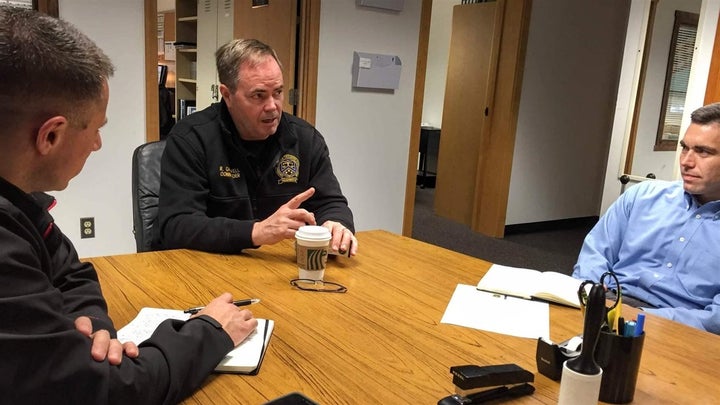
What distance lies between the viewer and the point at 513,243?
477 cm

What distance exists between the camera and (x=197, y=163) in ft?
5.91

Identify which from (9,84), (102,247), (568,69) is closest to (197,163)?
(9,84)

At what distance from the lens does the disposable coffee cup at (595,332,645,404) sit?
92 centimetres

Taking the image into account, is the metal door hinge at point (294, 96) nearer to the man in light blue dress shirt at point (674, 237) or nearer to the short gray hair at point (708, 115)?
the man in light blue dress shirt at point (674, 237)

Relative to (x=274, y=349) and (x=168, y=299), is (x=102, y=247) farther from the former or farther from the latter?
(x=274, y=349)

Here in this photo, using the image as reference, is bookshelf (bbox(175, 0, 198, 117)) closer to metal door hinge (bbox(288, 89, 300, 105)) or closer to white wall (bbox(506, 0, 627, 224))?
metal door hinge (bbox(288, 89, 300, 105))

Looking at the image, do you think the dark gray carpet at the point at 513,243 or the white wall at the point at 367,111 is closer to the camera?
the white wall at the point at 367,111

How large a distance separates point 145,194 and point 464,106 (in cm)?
374

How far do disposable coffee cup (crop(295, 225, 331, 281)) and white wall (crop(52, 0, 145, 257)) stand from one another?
199 cm

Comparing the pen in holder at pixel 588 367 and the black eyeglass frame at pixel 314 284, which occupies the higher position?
the pen in holder at pixel 588 367

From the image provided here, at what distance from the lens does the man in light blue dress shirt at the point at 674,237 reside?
1776mm

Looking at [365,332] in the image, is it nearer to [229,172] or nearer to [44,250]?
[44,250]

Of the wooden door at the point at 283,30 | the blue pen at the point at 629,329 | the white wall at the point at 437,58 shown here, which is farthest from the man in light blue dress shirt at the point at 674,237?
the white wall at the point at 437,58

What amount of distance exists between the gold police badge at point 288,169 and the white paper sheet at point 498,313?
0.82 meters
